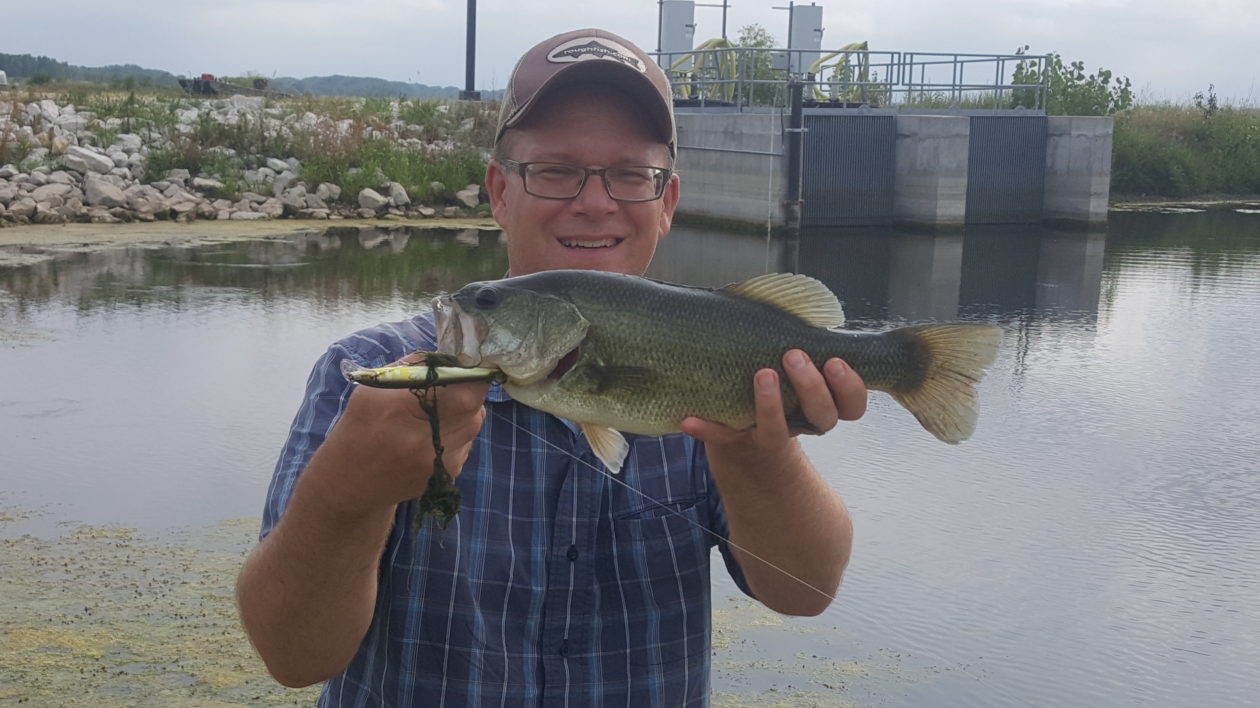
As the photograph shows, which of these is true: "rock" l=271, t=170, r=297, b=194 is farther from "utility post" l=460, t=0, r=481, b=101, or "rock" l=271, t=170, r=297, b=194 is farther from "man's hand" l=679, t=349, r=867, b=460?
"man's hand" l=679, t=349, r=867, b=460

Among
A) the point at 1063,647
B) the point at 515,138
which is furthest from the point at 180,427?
the point at 515,138

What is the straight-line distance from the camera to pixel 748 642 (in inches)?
226

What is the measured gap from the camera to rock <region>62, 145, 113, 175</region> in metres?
23.8

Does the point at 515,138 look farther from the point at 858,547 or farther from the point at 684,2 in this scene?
the point at 684,2

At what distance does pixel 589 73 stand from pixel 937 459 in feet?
20.9

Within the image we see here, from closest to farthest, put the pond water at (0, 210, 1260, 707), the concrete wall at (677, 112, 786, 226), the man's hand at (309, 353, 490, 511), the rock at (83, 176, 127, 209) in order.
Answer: the man's hand at (309, 353, 490, 511), the pond water at (0, 210, 1260, 707), the rock at (83, 176, 127, 209), the concrete wall at (677, 112, 786, 226)

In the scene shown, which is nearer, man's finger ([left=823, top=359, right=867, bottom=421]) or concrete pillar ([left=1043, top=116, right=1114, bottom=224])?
man's finger ([left=823, top=359, right=867, bottom=421])

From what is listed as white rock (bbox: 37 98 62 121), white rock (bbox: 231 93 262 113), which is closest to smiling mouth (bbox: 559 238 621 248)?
white rock (bbox: 37 98 62 121)

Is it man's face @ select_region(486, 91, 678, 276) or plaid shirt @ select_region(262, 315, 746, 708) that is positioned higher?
man's face @ select_region(486, 91, 678, 276)

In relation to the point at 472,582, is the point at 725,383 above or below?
above

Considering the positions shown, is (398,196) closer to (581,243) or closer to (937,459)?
(937,459)

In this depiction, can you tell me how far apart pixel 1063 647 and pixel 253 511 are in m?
4.25

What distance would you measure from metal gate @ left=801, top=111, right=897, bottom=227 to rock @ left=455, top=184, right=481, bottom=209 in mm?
6422

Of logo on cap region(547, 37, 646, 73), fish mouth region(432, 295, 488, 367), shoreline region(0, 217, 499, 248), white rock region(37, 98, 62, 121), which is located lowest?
shoreline region(0, 217, 499, 248)
